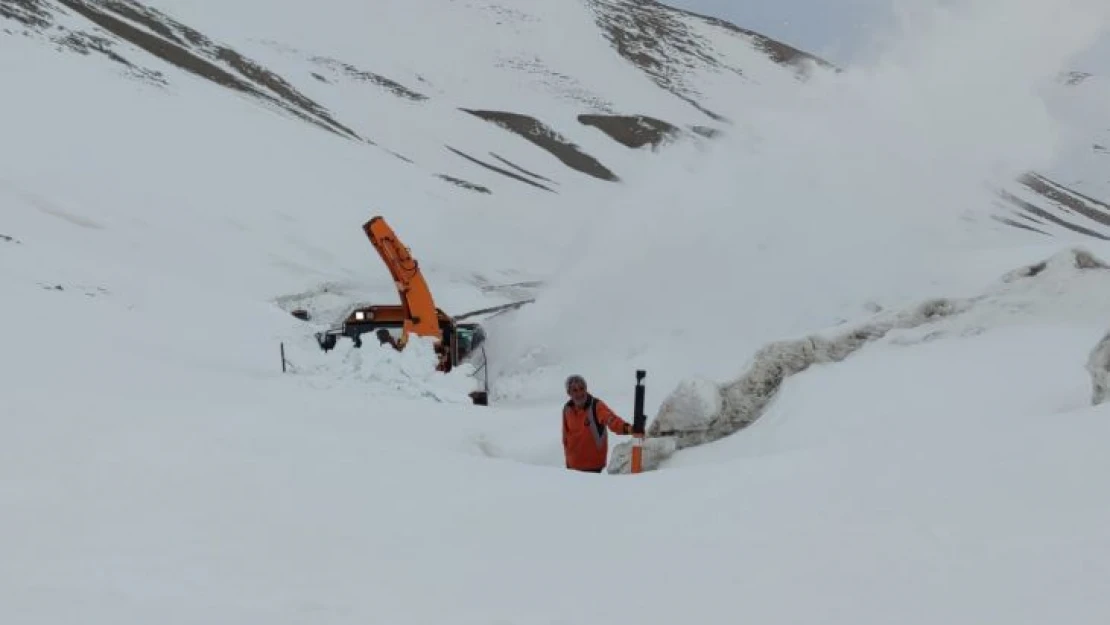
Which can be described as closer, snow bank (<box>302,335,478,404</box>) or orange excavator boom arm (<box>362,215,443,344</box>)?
snow bank (<box>302,335,478,404</box>)

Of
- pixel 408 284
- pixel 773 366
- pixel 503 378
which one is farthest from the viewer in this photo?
pixel 503 378

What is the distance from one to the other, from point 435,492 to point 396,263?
31.1ft

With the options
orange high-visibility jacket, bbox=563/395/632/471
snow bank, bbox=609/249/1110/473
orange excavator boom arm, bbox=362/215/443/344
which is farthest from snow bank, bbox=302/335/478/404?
orange high-visibility jacket, bbox=563/395/632/471

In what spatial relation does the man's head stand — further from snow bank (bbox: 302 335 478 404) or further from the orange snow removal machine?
the orange snow removal machine

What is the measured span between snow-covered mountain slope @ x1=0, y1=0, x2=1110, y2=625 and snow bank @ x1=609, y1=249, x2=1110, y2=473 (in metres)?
0.14

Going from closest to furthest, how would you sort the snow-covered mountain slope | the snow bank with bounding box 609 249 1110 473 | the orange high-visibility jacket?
1. the snow-covered mountain slope
2. the orange high-visibility jacket
3. the snow bank with bounding box 609 249 1110 473

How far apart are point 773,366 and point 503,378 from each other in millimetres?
7306

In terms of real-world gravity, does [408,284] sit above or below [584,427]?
above

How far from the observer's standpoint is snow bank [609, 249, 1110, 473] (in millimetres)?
8195

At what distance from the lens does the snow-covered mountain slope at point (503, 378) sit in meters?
3.36

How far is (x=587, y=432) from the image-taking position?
23.6ft

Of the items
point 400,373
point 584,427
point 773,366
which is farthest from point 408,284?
point 584,427

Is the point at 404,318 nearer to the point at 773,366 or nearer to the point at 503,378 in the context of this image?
the point at 503,378

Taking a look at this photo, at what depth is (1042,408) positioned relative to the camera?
6.02 metres
